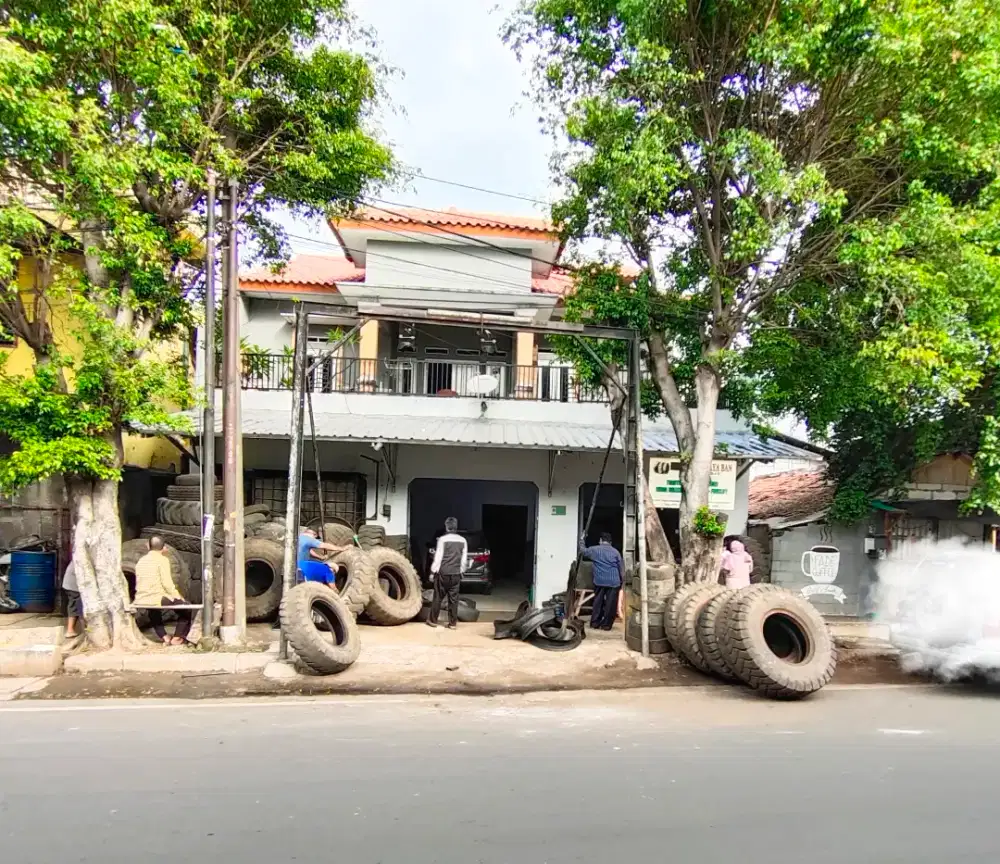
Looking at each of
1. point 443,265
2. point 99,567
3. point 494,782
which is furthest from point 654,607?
point 443,265

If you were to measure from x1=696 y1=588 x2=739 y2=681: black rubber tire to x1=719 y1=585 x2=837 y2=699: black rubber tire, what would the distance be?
0.10 m

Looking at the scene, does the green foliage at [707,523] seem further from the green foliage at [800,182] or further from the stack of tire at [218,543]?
the stack of tire at [218,543]

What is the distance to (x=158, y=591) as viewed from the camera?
8.80m

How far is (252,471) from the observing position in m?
13.7

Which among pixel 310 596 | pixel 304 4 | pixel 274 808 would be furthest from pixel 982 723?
pixel 304 4

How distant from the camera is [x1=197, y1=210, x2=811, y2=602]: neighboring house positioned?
13.4 m

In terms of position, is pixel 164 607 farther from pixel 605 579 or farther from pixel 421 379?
pixel 421 379

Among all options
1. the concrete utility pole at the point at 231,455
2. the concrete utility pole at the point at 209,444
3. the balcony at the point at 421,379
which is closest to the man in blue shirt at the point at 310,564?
the concrete utility pole at the point at 231,455

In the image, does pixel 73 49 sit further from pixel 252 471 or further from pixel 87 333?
pixel 252 471

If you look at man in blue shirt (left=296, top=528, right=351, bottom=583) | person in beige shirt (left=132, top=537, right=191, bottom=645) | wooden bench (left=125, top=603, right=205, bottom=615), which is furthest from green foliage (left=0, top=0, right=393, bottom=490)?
man in blue shirt (left=296, top=528, right=351, bottom=583)

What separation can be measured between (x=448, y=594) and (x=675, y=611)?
3.65 meters

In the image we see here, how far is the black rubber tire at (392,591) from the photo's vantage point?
10.0m

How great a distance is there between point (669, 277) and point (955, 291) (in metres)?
3.68

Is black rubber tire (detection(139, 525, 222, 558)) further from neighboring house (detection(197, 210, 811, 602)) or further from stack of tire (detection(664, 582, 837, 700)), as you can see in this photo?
stack of tire (detection(664, 582, 837, 700))
